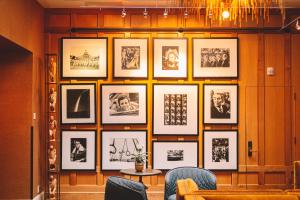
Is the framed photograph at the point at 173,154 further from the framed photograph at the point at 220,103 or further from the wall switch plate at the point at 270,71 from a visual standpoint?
the wall switch plate at the point at 270,71

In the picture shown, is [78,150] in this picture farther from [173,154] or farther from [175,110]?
[175,110]

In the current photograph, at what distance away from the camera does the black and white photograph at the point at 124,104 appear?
8719 millimetres

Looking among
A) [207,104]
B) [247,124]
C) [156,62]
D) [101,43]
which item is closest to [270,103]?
[247,124]

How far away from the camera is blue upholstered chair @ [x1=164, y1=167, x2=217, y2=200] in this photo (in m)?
6.61

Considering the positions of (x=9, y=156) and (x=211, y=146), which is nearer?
(x=9, y=156)

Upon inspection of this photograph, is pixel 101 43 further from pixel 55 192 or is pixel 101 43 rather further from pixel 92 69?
pixel 55 192

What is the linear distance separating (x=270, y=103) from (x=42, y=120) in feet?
14.0

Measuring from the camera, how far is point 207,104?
28.7 feet

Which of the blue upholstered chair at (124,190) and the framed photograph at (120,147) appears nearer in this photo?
the blue upholstered chair at (124,190)

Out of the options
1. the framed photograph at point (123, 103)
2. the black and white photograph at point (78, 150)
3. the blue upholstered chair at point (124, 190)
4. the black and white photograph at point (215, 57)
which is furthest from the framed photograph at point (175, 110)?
the blue upholstered chair at point (124, 190)

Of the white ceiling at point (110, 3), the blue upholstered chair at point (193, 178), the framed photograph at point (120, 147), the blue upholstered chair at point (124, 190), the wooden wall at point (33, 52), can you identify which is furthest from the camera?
the framed photograph at point (120, 147)

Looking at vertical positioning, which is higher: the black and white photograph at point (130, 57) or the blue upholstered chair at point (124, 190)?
the black and white photograph at point (130, 57)

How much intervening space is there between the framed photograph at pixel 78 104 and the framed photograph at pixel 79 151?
0.74ft

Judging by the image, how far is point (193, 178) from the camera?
6.66 metres
